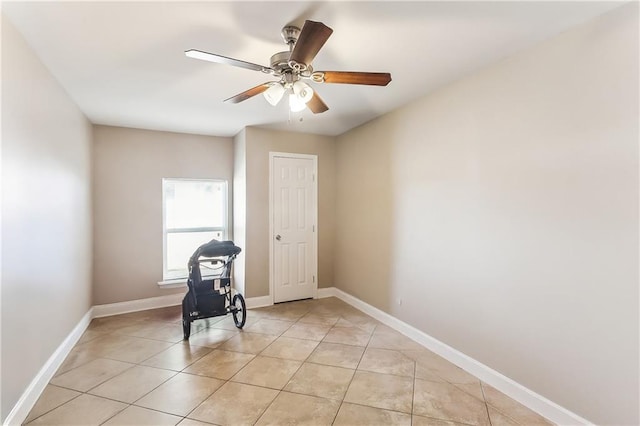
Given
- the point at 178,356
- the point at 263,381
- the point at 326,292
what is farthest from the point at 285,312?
the point at 263,381

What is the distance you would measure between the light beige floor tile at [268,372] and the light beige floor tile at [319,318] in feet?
3.27

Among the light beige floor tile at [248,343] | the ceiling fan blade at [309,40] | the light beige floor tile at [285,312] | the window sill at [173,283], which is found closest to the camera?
the ceiling fan blade at [309,40]

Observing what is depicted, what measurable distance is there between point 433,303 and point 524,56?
2258 millimetres

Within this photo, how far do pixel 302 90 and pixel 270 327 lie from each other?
274cm

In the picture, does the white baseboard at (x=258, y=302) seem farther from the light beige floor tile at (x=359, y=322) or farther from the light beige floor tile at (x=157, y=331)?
the light beige floor tile at (x=359, y=322)

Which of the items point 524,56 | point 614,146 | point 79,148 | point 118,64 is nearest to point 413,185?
point 524,56

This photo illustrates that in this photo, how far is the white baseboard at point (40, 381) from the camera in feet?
6.27

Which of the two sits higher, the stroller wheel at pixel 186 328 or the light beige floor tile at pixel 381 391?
the stroller wheel at pixel 186 328

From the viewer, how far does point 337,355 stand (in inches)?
115

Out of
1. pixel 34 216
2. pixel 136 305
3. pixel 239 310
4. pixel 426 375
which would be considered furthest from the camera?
pixel 136 305

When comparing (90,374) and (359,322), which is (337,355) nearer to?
(359,322)

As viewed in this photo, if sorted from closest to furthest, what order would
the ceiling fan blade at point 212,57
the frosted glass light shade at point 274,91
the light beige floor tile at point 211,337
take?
the ceiling fan blade at point 212,57, the frosted glass light shade at point 274,91, the light beige floor tile at point 211,337

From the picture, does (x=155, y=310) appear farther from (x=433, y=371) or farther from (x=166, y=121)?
(x=433, y=371)

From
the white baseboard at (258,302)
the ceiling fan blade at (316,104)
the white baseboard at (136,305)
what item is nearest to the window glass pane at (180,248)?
the white baseboard at (136,305)
